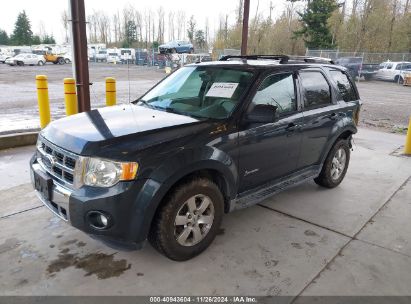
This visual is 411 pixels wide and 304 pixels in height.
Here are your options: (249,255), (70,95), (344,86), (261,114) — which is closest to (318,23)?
(344,86)

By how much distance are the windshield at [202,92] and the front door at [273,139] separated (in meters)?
0.23

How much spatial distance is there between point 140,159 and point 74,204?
2.08ft

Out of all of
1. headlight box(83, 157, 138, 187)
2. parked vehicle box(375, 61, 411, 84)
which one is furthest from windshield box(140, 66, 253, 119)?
parked vehicle box(375, 61, 411, 84)

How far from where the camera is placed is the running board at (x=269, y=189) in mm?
3580

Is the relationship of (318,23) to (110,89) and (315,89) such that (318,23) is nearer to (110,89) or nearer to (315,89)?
(110,89)

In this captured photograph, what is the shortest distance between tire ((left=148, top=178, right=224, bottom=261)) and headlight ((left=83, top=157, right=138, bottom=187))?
43 cm

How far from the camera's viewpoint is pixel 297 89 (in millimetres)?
4070

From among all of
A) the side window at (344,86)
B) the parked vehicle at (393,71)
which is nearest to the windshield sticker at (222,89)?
the side window at (344,86)

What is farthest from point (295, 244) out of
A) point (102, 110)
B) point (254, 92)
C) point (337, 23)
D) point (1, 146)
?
point (337, 23)

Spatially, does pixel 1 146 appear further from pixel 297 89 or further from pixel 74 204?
pixel 297 89

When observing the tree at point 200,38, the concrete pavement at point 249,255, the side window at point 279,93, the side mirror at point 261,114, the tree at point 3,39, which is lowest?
the concrete pavement at point 249,255

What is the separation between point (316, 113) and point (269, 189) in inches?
45.5

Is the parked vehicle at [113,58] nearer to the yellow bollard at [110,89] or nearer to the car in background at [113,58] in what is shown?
the car in background at [113,58]

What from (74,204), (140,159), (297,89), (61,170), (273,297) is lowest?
(273,297)
